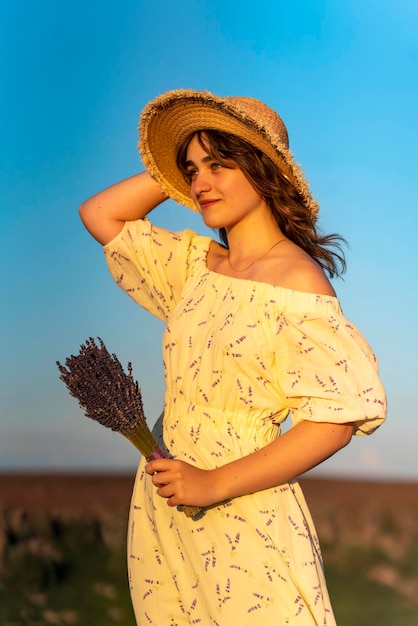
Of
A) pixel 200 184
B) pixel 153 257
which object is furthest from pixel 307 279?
pixel 153 257

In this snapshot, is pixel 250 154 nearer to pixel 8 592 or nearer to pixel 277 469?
pixel 277 469

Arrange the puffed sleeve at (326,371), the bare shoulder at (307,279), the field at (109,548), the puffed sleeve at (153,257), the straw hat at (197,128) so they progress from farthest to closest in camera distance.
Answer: the field at (109,548), the puffed sleeve at (153,257), the straw hat at (197,128), the bare shoulder at (307,279), the puffed sleeve at (326,371)

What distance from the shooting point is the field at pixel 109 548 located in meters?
5.49

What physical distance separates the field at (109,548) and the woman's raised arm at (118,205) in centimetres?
344

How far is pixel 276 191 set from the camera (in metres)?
2.24

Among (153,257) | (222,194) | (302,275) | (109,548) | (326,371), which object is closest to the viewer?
(326,371)

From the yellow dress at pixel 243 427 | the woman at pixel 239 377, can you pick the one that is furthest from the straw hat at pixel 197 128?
the yellow dress at pixel 243 427

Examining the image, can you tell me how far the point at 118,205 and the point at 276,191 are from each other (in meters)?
0.41

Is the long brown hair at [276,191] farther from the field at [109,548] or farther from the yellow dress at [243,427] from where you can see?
the field at [109,548]

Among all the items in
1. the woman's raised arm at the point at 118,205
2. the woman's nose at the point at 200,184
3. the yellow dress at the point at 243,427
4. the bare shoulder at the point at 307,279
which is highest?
the woman's raised arm at the point at 118,205

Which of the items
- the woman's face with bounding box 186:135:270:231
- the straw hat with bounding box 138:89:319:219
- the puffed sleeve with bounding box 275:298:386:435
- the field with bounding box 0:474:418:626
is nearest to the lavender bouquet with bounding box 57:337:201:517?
the puffed sleeve with bounding box 275:298:386:435

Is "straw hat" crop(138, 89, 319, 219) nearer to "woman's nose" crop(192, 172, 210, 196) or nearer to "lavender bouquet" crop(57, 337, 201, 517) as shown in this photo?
"woman's nose" crop(192, 172, 210, 196)

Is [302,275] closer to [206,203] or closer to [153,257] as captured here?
[206,203]

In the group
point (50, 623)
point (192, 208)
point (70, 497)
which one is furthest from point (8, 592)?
point (192, 208)
